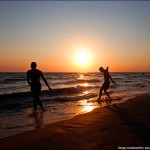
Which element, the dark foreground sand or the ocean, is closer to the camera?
the dark foreground sand

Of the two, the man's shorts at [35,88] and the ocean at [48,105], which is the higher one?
the man's shorts at [35,88]

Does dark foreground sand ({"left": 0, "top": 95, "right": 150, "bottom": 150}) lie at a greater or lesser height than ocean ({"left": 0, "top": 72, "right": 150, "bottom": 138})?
greater

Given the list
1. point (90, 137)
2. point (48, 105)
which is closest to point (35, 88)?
point (48, 105)

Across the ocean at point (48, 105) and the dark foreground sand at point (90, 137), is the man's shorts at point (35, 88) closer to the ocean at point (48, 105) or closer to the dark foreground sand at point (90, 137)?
the ocean at point (48, 105)

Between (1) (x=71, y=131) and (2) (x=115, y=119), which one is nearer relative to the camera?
(1) (x=71, y=131)

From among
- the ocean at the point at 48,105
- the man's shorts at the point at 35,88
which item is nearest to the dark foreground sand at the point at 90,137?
the ocean at the point at 48,105

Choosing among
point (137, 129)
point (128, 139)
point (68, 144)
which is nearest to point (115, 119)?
point (137, 129)

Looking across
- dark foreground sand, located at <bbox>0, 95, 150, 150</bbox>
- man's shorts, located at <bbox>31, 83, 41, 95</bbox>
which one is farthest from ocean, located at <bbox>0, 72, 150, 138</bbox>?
dark foreground sand, located at <bbox>0, 95, 150, 150</bbox>

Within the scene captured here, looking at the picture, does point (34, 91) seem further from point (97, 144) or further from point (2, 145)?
point (97, 144)

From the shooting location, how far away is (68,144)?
4.02 metres

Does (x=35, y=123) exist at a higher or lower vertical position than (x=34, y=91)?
lower

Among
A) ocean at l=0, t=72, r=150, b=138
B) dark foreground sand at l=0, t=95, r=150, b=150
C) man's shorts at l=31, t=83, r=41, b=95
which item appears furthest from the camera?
man's shorts at l=31, t=83, r=41, b=95

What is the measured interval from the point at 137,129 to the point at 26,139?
2.27 meters

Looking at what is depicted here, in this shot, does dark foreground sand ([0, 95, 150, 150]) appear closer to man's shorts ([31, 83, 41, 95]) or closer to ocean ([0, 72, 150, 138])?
ocean ([0, 72, 150, 138])
